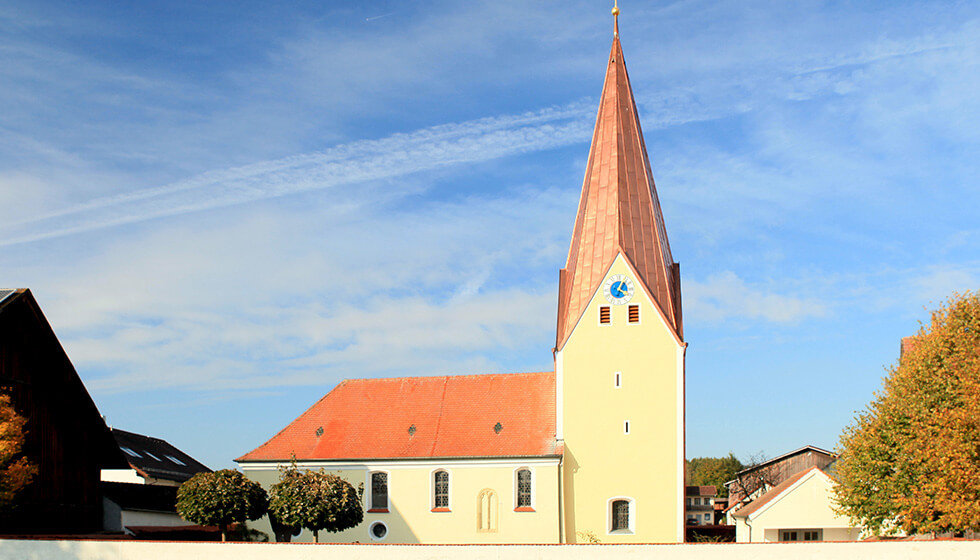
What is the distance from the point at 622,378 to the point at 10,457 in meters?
21.4

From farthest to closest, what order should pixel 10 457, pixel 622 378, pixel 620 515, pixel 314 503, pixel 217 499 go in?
pixel 622 378
pixel 620 515
pixel 314 503
pixel 217 499
pixel 10 457

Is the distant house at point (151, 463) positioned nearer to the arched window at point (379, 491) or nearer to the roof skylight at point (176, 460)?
the roof skylight at point (176, 460)

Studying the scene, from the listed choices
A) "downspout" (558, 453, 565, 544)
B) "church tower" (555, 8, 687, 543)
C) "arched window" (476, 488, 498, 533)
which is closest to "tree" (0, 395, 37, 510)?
"arched window" (476, 488, 498, 533)

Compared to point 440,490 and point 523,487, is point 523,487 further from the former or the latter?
point 440,490

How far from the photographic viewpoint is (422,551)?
73.2 feet

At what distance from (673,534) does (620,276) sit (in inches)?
405

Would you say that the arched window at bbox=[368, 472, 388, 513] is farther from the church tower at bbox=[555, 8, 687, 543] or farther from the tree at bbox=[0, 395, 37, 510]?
the tree at bbox=[0, 395, 37, 510]

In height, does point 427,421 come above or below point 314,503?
above

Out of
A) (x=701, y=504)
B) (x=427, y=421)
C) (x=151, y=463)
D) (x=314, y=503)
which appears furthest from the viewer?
(x=701, y=504)

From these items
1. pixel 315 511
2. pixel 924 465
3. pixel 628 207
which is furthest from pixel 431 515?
pixel 924 465

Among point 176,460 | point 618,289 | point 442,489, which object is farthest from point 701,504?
point 618,289

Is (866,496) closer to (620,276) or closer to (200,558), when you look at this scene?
(620,276)

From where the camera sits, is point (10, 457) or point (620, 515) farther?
point (620, 515)

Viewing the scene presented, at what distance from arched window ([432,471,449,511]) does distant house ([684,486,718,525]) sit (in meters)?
58.5
